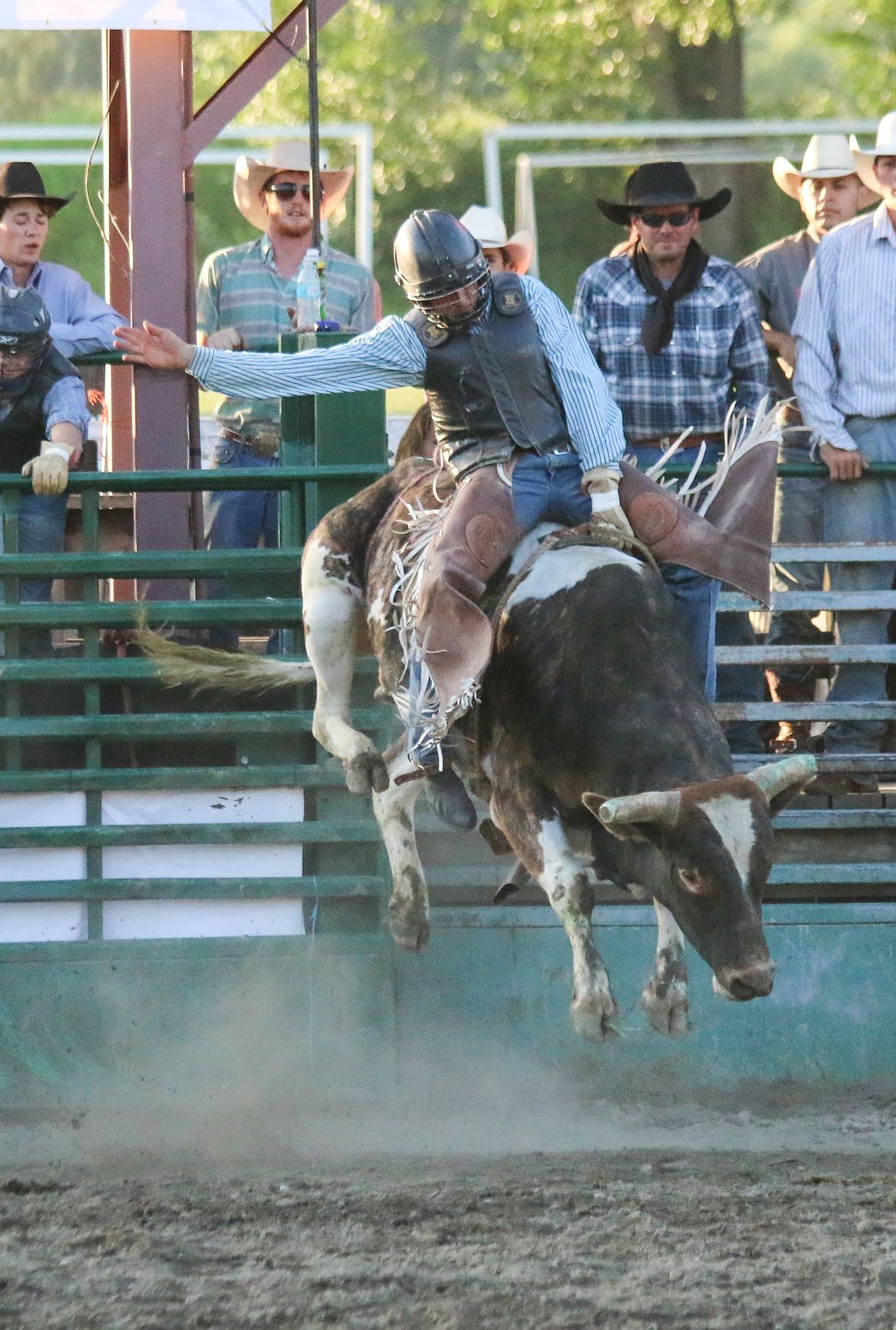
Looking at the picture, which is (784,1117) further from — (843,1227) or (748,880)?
(748,880)

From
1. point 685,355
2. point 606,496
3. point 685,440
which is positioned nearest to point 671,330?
point 685,355

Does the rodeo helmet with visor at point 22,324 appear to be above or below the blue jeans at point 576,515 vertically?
above

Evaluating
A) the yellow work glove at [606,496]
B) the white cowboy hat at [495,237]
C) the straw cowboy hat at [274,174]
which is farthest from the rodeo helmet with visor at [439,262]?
the white cowboy hat at [495,237]

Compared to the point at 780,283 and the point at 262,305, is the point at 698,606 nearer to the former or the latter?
the point at 780,283

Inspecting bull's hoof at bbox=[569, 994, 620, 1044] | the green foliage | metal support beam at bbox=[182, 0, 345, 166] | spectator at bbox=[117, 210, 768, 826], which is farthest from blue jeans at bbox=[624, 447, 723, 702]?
the green foliage

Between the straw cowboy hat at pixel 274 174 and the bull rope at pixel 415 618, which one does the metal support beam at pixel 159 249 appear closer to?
the straw cowboy hat at pixel 274 174

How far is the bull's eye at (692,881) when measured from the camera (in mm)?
5035

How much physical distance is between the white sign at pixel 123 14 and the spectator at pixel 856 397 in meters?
2.55

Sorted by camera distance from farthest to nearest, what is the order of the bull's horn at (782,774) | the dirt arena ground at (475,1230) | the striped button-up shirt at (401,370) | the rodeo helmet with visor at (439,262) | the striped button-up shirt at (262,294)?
the striped button-up shirt at (262,294) → the striped button-up shirt at (401,370) → the rodeo helmet with visor at (439,262) → the bull's horn at (782,774) → the dirt arena ground at (475,1230)

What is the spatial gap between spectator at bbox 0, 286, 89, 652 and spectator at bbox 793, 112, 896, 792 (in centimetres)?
285

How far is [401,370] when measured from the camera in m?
5.95

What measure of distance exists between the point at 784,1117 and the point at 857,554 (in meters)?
2.14

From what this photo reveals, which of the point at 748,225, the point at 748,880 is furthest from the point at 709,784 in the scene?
the point at 748,225

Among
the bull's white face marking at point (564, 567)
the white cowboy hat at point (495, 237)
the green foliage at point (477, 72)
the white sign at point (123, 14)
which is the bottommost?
the bull's white face marking at point (564, 567)
